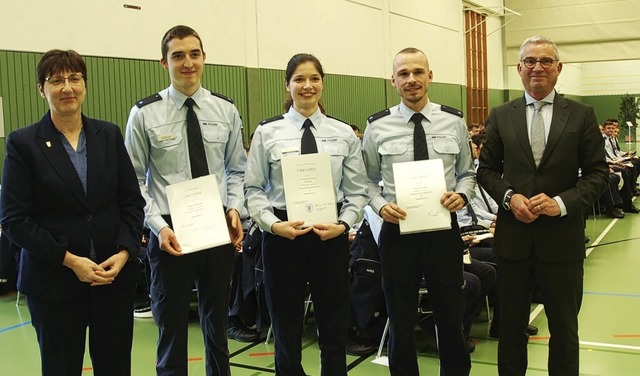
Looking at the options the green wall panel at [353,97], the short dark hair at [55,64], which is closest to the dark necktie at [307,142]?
the short dark hair at [55,64]

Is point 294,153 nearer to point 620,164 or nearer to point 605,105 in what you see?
point 620,164

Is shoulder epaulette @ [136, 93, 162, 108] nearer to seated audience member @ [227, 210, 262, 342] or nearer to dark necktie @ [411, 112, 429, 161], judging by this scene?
dark necktie @ [411, 112, 429, 161]

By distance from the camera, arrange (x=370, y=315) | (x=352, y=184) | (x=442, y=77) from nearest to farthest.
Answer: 1. (x=352, y=184)
2. (x=370, y=315)
3. (x=442, y=77)

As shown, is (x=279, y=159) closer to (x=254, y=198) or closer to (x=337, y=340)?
(x=254, y=198)

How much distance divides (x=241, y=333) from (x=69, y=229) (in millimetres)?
2787

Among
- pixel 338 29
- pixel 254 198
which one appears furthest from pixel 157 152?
pixel 338 29

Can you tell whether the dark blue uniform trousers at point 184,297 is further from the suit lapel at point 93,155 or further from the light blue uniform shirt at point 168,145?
the suit lapel at point 93,155

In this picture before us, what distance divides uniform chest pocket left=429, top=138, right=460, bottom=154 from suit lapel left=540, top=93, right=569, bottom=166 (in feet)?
1.41

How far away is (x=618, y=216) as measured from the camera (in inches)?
429

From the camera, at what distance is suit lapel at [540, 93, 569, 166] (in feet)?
9.78

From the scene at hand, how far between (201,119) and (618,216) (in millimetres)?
9768

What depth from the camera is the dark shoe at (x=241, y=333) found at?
196 inches

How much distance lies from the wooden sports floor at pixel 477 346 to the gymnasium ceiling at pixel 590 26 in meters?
12.1

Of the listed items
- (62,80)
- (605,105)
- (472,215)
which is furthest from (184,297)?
(605,105)
